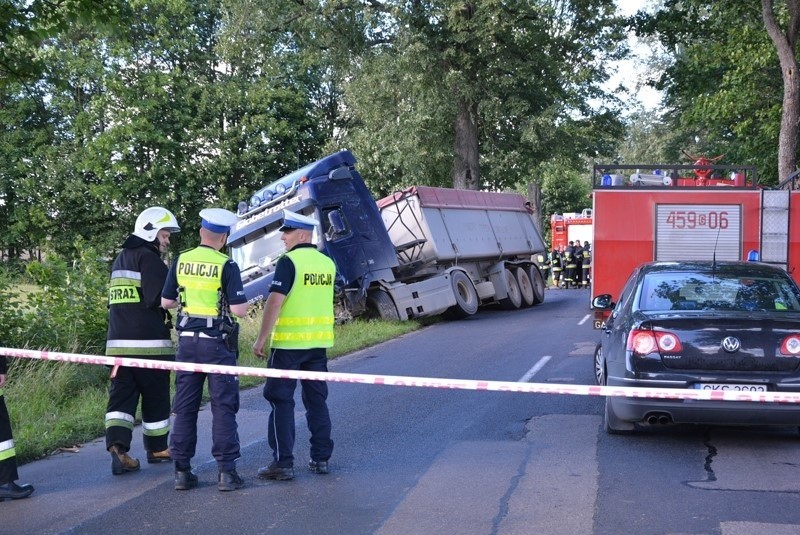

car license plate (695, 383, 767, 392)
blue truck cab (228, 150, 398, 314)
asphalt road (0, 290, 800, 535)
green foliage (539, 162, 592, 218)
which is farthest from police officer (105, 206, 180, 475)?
green foliage (539, 162, 592, 218)

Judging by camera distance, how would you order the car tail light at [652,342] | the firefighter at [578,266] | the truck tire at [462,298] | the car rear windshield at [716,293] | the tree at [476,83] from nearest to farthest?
the car tail light at [652,342] → the car rear windshield at [716,293] → the truck tire at [462,298] → the tree at [476,83] → the firefighter at [578,266]

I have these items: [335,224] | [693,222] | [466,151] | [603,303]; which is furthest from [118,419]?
[466,151]

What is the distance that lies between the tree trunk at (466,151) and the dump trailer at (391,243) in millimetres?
5847

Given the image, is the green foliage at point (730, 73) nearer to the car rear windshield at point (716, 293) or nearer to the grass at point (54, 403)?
the grass at point (54, 403)

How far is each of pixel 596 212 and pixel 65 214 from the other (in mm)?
28854

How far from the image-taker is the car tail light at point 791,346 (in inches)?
287

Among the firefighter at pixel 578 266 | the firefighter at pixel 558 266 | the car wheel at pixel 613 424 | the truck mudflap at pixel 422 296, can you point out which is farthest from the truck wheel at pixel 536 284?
the car wheel at pixel 613 424

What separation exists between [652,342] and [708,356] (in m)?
0.41

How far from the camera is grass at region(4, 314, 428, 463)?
803 cm

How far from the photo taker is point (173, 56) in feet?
122

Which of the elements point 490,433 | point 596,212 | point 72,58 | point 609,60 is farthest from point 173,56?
point 490,433

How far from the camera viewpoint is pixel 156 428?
721 cm

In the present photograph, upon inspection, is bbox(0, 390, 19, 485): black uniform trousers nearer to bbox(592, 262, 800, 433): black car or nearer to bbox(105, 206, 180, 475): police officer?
bbox(105, 206, 180, 475): police officer

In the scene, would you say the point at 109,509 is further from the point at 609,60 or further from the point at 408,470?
the point at 609,60
